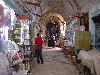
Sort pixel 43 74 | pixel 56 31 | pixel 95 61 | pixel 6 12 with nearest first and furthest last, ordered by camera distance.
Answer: pixel 6 12 < pixel 95 61 < pixel 43 74 < pixel 56 31

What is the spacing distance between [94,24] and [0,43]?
216 inches

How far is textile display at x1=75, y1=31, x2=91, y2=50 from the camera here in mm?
9320

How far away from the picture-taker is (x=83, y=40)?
9477 millimetres

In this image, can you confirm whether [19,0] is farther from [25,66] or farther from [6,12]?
[6,12]

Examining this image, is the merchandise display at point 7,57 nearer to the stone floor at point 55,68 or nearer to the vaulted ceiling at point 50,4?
the stone floor at point 55,68

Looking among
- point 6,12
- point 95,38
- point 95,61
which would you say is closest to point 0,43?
point 6,12

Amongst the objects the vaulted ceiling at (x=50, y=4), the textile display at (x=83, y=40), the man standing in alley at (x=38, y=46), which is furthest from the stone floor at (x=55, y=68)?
the vaulted ceiling at (x=50, y=4)

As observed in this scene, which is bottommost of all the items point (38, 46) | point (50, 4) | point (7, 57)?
point (7, 57)

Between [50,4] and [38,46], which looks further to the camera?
[50,4]

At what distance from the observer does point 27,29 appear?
1062 centimetres

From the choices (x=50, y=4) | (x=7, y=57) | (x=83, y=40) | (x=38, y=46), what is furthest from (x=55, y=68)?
(x=50, y=4)

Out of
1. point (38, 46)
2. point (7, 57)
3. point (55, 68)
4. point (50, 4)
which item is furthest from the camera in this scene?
point (50, 4)

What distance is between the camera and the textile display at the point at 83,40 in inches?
367

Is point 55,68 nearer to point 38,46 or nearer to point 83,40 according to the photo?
point 83,40
